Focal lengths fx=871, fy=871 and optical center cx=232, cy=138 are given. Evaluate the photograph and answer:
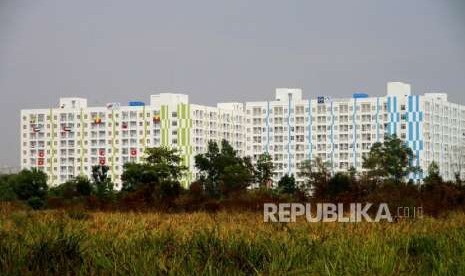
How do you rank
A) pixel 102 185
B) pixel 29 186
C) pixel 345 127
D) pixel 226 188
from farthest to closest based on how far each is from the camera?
1. pixel 345 127
2. pixel 102 185
3. pixel 29 186
4. pixel 226 188

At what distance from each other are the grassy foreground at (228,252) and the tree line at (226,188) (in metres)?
8.81

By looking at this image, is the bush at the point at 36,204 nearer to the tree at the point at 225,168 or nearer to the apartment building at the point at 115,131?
the tree at the point at 225,168

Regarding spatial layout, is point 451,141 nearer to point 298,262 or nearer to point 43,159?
point 43,159

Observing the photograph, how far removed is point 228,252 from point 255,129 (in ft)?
304

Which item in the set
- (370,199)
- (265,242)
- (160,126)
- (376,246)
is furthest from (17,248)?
(160,126)

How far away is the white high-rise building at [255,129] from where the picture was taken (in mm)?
95250

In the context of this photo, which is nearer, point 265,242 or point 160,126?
point 265,242

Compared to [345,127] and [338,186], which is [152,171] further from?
[345,127]

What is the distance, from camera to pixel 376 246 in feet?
28.1

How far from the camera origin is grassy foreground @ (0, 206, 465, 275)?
7.38 meters

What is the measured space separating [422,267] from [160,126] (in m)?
88.4

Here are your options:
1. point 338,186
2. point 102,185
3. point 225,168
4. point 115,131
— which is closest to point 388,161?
point 225,168

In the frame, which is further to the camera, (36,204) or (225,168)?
(225,168)

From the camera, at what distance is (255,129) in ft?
331
